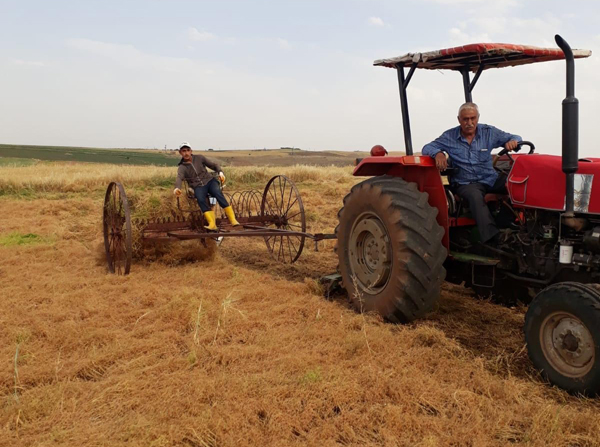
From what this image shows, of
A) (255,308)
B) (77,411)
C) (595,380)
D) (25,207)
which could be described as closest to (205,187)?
(255,308)

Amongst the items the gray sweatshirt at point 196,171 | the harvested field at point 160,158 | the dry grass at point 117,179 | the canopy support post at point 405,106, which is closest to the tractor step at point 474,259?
the canopy support post at point 405,106

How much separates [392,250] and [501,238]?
85 cm

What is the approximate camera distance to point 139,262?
7023 millimetres

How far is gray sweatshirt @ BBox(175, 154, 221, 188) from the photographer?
23.9 ft

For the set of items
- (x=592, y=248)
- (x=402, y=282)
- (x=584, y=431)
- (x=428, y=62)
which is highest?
(x=428, y=62)

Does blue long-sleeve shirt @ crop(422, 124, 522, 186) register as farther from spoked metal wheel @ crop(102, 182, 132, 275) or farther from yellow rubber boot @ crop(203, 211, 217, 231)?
spoked metal wheel @ crop(102, 182, 132, 275)

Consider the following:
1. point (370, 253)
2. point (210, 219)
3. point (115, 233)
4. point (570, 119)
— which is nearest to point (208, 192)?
point (210, 219)

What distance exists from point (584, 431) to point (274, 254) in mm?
5600

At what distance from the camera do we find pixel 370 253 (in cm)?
466

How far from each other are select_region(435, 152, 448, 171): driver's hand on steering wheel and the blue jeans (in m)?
3.56

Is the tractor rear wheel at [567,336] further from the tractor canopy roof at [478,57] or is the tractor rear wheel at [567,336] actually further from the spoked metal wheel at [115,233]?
the spoked metal wheel at [115,233]

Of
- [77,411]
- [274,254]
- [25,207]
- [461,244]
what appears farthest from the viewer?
[25,207]

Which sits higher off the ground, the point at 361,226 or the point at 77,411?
the point at 361,226

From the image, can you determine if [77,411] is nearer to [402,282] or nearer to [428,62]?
[402,282]
